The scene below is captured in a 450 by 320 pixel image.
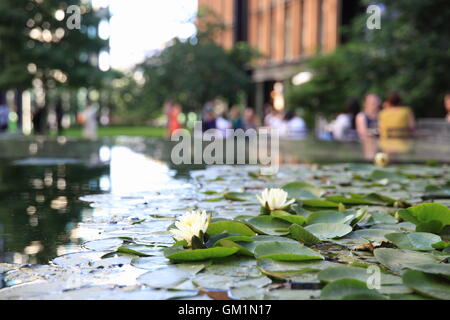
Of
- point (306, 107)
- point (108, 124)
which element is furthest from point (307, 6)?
point (108, 124)

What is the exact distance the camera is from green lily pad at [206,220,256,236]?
105 inches

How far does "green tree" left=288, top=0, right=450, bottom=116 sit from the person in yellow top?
4.23m

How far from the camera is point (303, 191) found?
13.5 feet

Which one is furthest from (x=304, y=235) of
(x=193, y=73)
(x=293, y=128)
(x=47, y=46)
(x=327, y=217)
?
(x=193, y=73)

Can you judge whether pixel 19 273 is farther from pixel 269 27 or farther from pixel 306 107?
pixel 269 27

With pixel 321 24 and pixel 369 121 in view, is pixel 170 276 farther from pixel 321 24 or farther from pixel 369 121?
pixel 321 24

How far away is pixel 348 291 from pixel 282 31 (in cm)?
3828

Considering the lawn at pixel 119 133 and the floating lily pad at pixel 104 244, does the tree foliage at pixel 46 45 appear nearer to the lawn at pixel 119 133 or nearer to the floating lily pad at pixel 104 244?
the lawn at pixel 119 133

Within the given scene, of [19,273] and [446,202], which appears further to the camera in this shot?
[446,202]

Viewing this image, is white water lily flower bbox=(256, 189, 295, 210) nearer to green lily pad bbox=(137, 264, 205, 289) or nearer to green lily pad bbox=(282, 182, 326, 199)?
green lily pad bbox=(282, 182, 326, 199)

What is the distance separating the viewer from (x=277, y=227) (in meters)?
2.95

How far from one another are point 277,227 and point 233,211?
0.63m

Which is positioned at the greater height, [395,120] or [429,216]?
[395,120]

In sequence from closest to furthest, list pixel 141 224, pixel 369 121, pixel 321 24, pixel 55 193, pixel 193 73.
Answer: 1. pixel 141 224
2. pixel 55 193
3. pixel 369 121
4. pixel 193 73
5. pixel 321 24
